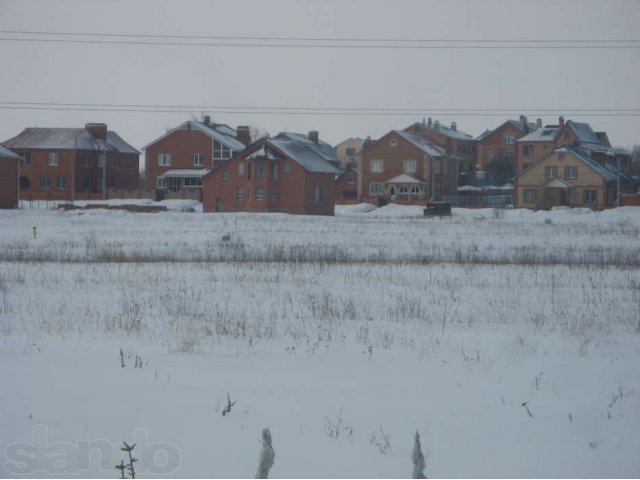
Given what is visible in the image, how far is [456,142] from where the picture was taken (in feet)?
406

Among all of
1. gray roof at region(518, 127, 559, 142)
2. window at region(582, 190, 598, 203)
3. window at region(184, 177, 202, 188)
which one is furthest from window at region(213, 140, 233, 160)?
gray roof at region(518, 127, 559, 142)

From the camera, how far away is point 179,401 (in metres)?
10.3

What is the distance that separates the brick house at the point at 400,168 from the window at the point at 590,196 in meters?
16.0

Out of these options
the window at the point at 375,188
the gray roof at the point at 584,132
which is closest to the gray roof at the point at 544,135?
the gray roof at the point at 584,132

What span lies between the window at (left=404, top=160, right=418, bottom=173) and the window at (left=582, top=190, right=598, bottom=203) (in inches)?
732

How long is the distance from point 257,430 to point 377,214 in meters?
61.5

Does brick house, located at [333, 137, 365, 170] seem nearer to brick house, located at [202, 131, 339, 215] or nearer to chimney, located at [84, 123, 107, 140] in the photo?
chimney, located at [84, 123, 107, 140]

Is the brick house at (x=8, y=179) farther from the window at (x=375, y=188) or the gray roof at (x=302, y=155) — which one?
the window at (x=375, y=188)

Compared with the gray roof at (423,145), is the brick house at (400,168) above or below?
below

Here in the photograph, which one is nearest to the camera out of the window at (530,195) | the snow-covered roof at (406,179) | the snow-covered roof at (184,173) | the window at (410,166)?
the snow-covered roof at (184,173)

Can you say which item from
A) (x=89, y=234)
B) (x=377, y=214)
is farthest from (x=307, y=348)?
(x=377, y=214)

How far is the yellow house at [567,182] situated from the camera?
275ft

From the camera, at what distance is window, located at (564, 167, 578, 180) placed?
8475 centimetres

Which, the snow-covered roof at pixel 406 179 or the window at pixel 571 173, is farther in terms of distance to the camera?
the snow-covered roof at pixel 406 179
